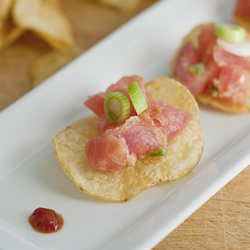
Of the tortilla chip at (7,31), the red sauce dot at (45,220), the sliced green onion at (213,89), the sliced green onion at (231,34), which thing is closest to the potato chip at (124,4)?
the tortilla chip at (7,31)

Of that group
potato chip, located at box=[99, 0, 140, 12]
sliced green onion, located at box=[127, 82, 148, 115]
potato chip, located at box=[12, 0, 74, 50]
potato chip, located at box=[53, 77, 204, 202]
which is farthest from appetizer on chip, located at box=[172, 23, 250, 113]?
potato chip, located at box=[99, 0, 140, 12]

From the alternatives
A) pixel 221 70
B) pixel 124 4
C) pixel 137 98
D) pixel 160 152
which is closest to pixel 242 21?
pixel 221 70

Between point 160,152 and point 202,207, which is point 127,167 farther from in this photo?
point 202,207

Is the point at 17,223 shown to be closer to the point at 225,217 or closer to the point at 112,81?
the point at 225,217

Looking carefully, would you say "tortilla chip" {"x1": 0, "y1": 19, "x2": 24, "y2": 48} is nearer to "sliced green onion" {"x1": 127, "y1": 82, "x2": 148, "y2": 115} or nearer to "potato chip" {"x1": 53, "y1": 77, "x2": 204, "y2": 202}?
"potato chip" {"x1": 53, "y1": 77, "x2": 204, "y2": 202}

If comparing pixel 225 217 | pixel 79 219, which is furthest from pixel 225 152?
pixel 79 219

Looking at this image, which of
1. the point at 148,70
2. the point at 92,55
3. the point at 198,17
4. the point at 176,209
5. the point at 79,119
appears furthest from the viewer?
the point at 198,17
